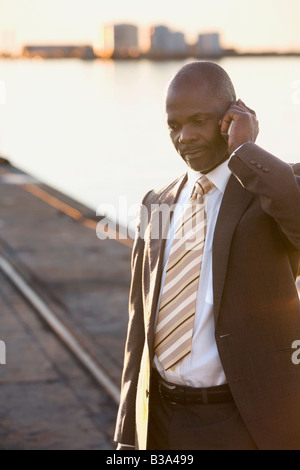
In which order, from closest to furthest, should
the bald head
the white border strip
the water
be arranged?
the bald head < the white border strip < the water

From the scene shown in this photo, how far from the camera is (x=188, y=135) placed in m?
2.72

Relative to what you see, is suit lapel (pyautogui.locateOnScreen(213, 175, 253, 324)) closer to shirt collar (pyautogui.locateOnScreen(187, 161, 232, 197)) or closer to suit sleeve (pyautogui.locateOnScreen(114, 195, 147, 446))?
shirt collar (pyautogui.locateOnScreen(187, 161, 232, 197))

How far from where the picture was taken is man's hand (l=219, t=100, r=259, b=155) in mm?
2682

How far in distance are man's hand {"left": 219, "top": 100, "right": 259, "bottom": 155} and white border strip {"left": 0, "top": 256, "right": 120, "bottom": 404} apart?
3.97m

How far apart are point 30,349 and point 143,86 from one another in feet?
335

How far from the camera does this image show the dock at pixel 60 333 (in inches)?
235

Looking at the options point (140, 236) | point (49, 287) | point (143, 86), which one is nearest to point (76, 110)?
point (143, 86)

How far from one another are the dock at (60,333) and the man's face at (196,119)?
10.6 feet

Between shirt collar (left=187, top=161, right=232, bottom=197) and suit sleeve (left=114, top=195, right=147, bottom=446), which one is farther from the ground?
shirt collar (left=187, top=161, right=232, bottom=197)

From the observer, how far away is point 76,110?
326 feet

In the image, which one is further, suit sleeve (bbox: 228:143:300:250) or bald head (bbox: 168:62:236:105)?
bald head (bbox: 168:62:236:105)

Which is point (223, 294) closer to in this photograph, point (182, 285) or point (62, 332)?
point (182, 285)

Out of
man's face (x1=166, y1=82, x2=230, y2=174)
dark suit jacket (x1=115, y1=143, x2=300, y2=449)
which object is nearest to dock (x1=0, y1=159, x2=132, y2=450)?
dark suit jacket (x1=115, y1=143, x2=300, y2=449)

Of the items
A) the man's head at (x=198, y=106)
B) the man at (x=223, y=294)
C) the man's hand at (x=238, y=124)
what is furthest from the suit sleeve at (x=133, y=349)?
the man's hand at (x=238, y=124)
